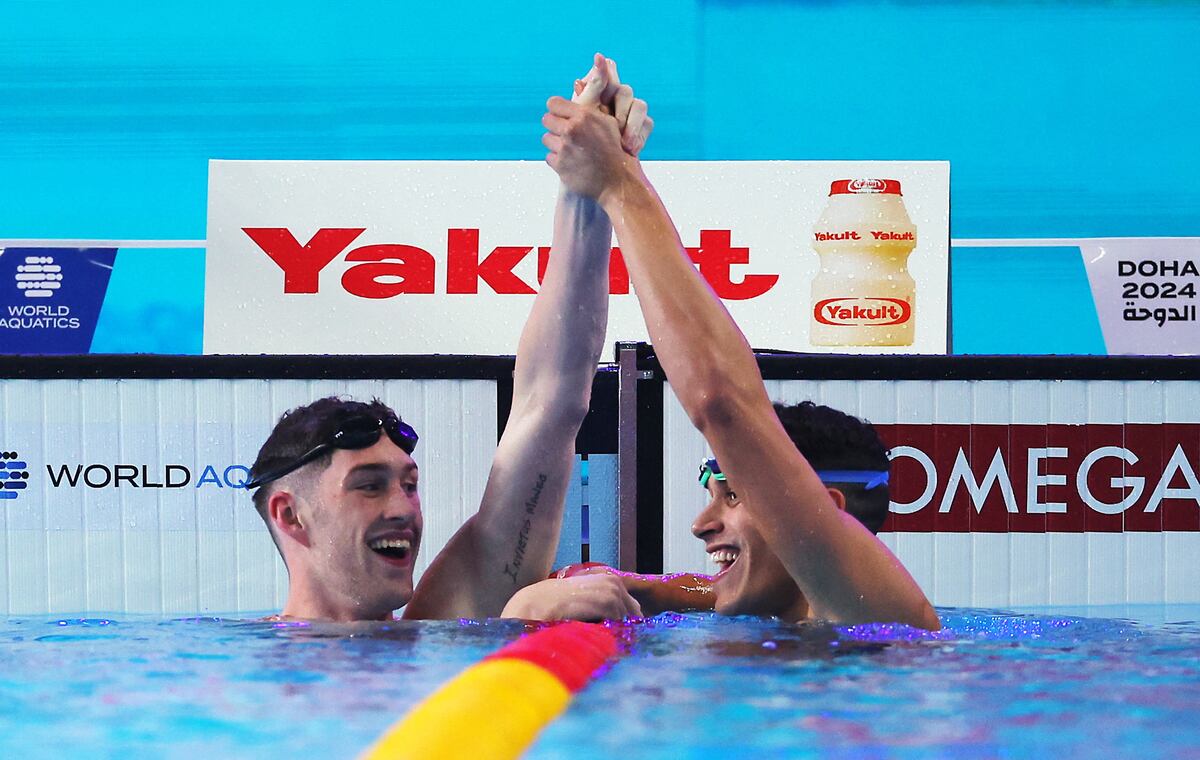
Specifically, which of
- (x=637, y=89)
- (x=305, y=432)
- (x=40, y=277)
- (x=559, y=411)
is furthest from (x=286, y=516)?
(x=637, y=89)

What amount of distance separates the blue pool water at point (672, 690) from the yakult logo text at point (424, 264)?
110 inches

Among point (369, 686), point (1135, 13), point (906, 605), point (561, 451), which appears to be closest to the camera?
point (369, 686)

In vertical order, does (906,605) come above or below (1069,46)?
below

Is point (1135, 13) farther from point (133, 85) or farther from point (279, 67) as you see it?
point (133, 85)

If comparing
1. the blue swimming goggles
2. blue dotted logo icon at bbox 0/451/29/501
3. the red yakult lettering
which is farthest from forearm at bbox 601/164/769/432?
the red yakult lettering

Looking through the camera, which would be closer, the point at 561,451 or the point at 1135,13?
the point at 561,451

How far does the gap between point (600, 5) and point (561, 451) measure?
5318 millimetres

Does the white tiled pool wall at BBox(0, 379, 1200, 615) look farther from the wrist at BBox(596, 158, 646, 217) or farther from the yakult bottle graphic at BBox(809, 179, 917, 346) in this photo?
the wrist at BBox(596, 158, 646, 217)

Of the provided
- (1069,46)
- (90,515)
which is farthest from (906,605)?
(1069,46)

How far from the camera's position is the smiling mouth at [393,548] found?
2.93 m

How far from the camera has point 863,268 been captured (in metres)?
5.80

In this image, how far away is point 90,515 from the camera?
14.4 feet

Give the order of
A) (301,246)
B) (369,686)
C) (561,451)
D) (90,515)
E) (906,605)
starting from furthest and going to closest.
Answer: (301,246) < (90,515) < (561,451) < (906,605) < (369,686)

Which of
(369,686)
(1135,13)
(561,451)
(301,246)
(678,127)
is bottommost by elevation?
(369,686)
